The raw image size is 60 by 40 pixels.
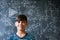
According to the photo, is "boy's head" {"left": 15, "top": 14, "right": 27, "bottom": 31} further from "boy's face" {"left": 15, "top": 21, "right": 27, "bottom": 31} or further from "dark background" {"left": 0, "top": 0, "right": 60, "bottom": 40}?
"dark background" {"left": 0, "top": 0, "right": 60, "bottom": 40}

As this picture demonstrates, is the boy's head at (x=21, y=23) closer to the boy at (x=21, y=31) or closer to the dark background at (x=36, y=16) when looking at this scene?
the boy at (x=21, y=31)

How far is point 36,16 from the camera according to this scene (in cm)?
237

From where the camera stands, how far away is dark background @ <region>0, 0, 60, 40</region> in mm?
2371

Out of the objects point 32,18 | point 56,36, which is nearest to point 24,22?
point 32,18

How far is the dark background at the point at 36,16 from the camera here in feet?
7.78

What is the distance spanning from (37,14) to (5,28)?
506mm

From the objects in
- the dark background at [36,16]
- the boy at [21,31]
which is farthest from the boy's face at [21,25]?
the dark background at [36,16]

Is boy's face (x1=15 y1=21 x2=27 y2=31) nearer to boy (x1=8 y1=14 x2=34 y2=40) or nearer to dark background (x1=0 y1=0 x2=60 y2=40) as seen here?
boy (x1=8 y1=14 x2=34 y2=40)

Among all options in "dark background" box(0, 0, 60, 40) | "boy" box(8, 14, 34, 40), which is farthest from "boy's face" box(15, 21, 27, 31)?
"dark background" box(0, 0, 60, 40)

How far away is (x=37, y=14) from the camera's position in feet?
7.79

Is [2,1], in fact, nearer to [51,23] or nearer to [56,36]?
[51,23]

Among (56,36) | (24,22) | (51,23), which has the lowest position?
(56,36)

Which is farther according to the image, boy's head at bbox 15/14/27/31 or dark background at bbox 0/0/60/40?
dark background at bbox 0/0/60/40

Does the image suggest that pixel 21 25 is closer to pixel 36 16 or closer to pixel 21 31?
pixel 21 31
